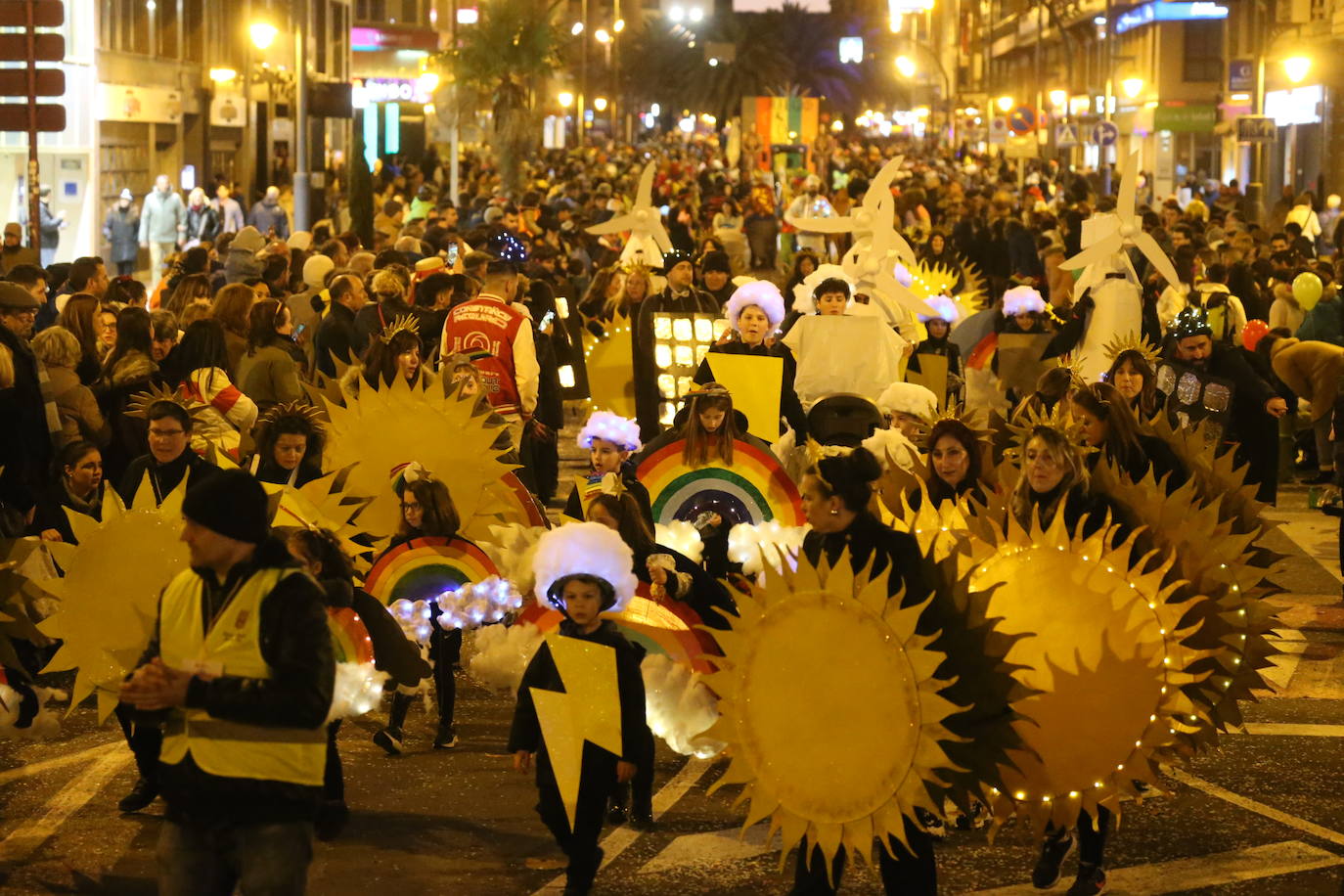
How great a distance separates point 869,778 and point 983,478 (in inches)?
103

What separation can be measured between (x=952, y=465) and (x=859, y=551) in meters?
1.88

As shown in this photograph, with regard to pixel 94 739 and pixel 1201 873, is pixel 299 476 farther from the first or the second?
pixel 1201 873

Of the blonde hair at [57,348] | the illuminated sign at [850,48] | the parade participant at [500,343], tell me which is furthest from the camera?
the illuminated sign at [850,48]

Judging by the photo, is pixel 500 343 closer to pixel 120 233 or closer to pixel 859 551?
pixel 859 551

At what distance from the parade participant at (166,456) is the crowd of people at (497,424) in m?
0.01

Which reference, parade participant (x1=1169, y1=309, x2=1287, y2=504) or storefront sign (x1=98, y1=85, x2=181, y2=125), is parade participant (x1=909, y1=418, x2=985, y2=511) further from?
storefront sign (x1=98, y1=85, x2=181, y2=125)

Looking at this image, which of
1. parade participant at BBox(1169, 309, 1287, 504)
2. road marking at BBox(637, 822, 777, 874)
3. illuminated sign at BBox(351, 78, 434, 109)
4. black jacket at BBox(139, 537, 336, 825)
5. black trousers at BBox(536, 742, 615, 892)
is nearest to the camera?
black jacket at BBox(139, 537, 336, 825)

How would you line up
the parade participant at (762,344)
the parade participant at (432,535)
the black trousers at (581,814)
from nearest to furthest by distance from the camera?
1. the black trousers at (581,814)
2. the parade participant at (432,535)
3. the parade participant at (762,344)

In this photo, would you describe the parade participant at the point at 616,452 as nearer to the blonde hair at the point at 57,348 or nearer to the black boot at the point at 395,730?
the black boot at the point at 395,730

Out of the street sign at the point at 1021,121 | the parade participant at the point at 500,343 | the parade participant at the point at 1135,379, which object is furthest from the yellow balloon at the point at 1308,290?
the street sign at the point at 1021,121

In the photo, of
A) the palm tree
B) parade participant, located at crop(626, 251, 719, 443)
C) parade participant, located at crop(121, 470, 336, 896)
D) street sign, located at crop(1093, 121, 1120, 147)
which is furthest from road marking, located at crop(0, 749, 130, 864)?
the palm tree

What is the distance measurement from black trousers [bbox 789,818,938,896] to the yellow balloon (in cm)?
1209

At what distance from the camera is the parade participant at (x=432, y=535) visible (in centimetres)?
920

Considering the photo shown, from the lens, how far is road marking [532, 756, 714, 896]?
298 inches
